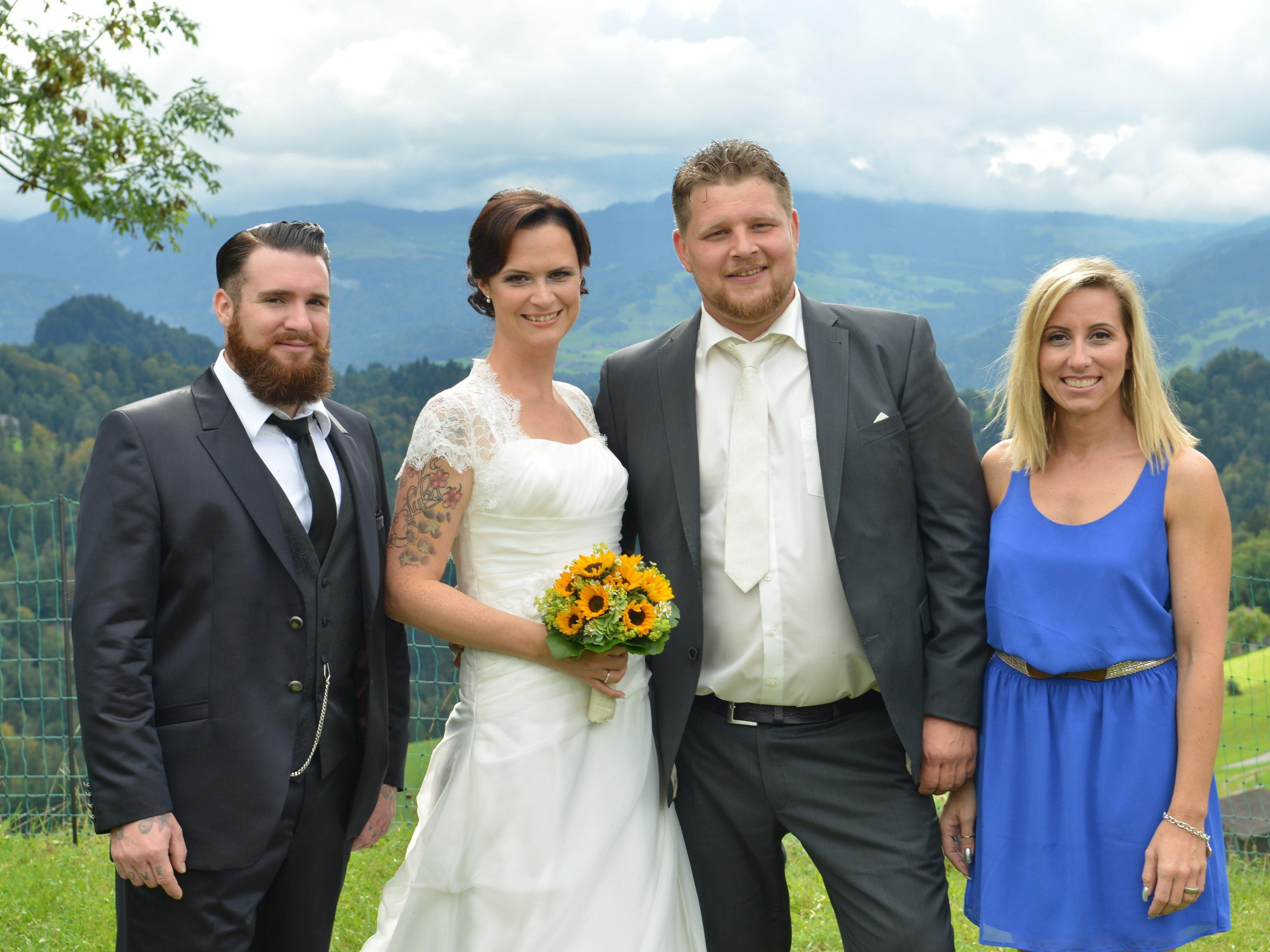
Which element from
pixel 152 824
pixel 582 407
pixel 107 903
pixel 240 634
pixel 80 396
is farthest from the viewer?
pixel 80 396

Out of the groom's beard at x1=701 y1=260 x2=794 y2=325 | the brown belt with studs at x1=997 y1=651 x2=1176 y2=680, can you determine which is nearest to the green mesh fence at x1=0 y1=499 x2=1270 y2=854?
the groom's beard at x1=701 y1=260 x2=794 y2=325

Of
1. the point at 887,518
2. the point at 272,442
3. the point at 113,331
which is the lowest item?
the point at 887,518

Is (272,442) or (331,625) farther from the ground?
(272,442)

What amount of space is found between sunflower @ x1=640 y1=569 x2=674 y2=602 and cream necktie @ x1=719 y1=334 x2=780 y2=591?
313mm

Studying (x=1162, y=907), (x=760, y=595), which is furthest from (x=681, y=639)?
(x=1162, y=907)

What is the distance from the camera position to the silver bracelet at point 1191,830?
115 inches

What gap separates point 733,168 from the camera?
3.44 metres

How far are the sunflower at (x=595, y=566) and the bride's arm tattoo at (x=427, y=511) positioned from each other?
466 mm

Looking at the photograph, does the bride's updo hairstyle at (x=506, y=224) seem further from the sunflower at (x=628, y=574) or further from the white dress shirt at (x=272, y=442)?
the sunflower at (x=628, y=574)

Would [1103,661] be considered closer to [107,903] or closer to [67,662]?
[107,903]

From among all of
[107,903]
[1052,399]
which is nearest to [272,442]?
[1052,399]

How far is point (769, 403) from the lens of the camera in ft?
11.3

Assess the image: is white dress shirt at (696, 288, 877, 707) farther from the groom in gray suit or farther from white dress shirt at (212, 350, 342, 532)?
white dress shirt at (212, 350, 342, 532)

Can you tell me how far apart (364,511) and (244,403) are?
1.53 feet
